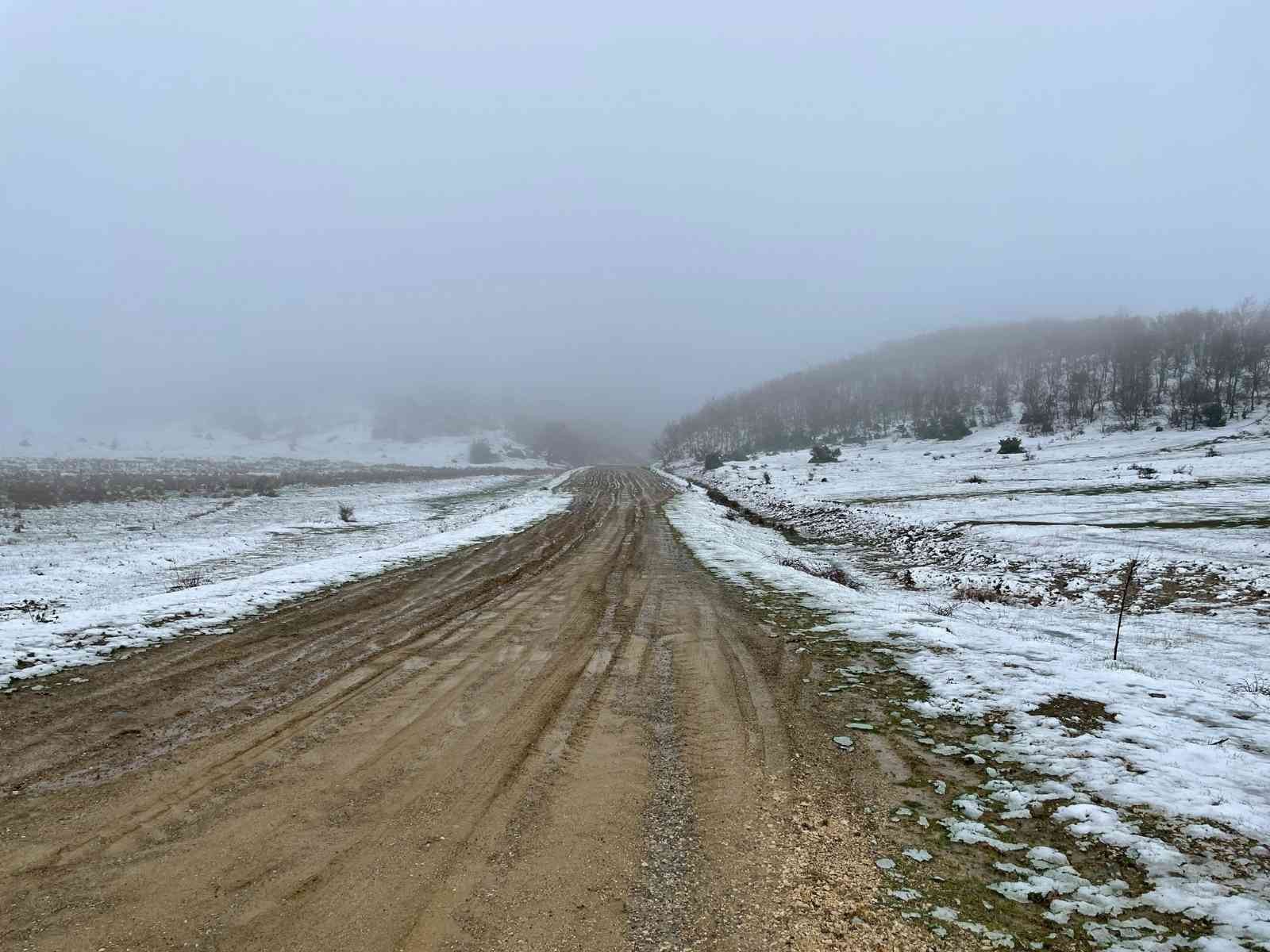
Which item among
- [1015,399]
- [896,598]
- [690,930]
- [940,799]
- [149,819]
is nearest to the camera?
[690,930]

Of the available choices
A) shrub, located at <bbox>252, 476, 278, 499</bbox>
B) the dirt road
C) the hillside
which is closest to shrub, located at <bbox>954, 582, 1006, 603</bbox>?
the dirt road

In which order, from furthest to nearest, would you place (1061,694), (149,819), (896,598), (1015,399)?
(1015,399) < (896,598) < (1061,694) < (149,819)

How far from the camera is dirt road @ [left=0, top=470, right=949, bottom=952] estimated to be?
290 cm

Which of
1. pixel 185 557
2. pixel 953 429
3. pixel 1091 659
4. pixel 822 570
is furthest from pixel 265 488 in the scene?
pixel 953 429

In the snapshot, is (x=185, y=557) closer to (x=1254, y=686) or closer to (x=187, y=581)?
(x=187, y=581)

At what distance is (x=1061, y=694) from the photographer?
5824mm

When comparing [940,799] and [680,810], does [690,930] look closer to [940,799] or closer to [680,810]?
[680,810]

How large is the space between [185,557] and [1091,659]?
18.6 meters

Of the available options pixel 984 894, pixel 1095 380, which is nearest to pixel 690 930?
pixel 984 894

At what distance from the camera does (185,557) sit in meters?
14.7

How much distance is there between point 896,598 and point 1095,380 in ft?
295

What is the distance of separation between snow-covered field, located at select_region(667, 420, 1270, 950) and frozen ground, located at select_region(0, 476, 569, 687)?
28.2ft

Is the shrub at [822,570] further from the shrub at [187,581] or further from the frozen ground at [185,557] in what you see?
the shrub at [187,581]

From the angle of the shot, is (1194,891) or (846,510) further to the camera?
(846,510)
